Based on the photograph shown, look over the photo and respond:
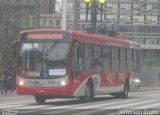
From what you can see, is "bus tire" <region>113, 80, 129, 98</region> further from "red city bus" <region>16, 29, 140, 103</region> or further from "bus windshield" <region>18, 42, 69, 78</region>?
"bus windshield" <region>18, 42, 69, 78</region>

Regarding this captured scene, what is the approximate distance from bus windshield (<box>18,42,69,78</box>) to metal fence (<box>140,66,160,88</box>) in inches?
1442

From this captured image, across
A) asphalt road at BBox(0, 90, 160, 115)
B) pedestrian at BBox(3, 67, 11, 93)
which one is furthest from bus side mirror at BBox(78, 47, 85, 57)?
pedestrian at BBox(3, 67, 11, 93)

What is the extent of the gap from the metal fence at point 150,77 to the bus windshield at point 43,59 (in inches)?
1442

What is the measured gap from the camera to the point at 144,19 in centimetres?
14162

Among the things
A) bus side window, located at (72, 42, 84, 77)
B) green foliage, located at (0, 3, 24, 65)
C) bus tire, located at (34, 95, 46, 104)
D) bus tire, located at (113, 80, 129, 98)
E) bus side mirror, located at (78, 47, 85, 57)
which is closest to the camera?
bus side window, located at (72, 42, 84, 77)

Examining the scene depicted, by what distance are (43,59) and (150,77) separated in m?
41.2

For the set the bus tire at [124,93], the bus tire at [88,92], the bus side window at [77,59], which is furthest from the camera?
the bus tire at [124,93]

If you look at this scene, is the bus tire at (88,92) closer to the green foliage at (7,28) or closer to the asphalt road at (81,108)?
the asphalt road at (81,108)

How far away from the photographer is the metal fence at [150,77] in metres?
59.9

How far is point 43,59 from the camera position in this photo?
22453mm

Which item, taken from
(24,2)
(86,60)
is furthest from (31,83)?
(24,2)

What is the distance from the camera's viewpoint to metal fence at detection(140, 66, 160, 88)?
5991 cm

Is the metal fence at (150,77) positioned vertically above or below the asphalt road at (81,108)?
below

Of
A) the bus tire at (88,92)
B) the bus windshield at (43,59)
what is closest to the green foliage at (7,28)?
the bus tire at (88,92)
